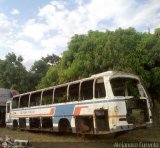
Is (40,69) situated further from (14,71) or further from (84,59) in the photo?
(84,59)

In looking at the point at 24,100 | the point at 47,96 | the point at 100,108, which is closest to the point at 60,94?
the point at 47,96

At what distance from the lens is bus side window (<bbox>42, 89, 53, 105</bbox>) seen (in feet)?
56.3

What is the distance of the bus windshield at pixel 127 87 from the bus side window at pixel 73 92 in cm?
211

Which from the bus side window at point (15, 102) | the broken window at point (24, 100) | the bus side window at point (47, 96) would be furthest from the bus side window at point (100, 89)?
the bus side window at point (15, 102)

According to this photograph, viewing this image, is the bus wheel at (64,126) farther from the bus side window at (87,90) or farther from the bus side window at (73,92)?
the bus side window at (87,90)

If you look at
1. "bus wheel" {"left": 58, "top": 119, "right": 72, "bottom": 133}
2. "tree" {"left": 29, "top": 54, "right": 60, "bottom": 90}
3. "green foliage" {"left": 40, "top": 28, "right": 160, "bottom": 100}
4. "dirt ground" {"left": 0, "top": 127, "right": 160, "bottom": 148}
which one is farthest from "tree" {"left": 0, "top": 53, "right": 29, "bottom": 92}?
"bus wheel" {"left": 58, "top": 119, "right": 72, "bottom": 133}

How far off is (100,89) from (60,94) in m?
3.64

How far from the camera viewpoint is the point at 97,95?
1316 cm

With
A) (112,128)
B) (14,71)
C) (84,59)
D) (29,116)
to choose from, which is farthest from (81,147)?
(14,71)

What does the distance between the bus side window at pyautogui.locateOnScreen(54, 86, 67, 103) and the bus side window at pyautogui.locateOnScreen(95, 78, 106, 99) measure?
108 inches

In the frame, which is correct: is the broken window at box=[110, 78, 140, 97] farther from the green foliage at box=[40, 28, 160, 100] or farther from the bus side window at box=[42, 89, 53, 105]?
the bus side window at box=[42, 89, 53, 105]

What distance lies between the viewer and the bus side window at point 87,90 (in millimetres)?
13601

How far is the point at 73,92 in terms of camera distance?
595 inches

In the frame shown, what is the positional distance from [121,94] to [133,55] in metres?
6.33
